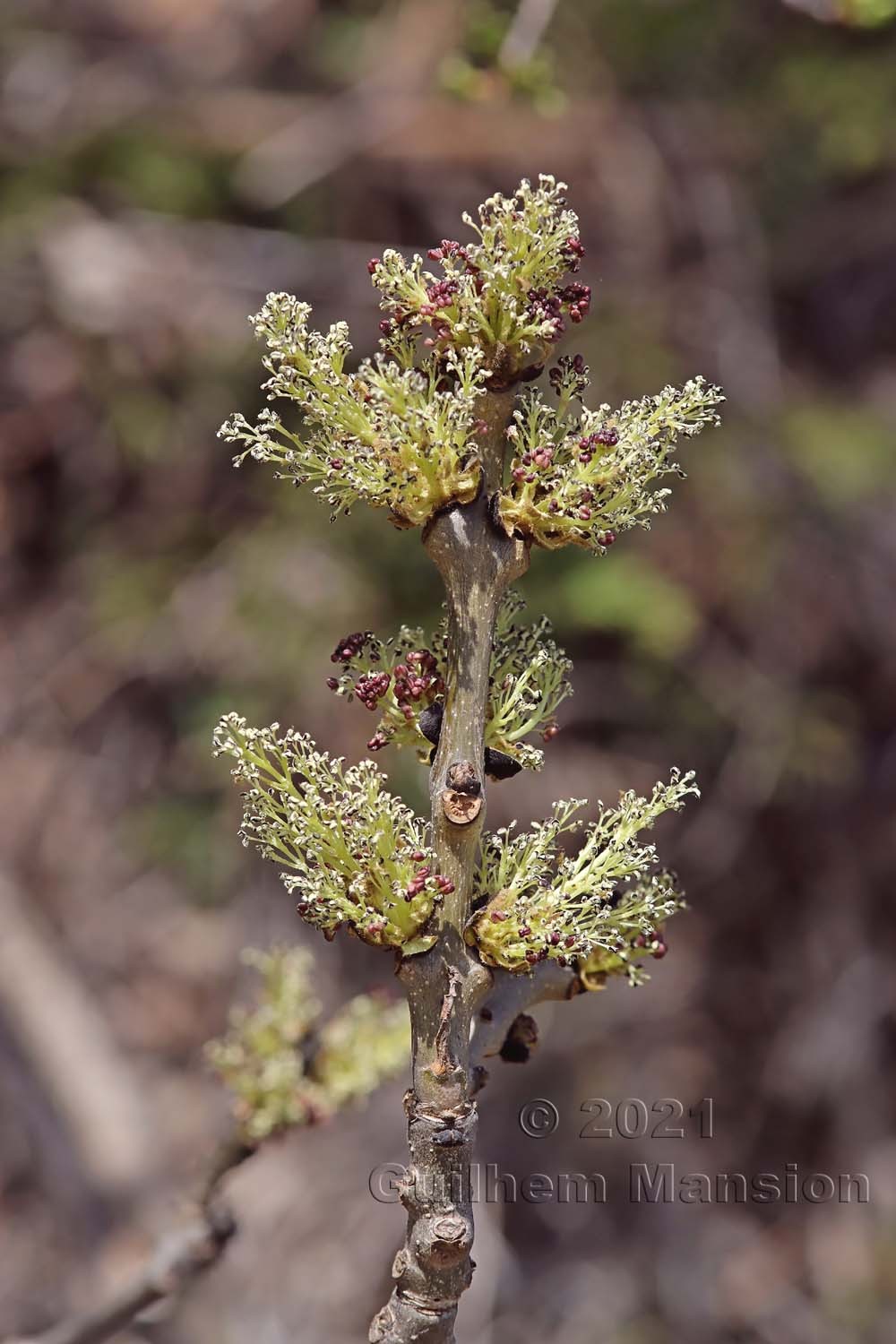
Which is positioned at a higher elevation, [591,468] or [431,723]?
[591,468]

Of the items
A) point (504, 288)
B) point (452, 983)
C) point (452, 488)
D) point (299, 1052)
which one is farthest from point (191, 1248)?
point (504, 288)

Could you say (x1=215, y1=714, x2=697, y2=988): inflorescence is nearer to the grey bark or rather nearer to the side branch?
the grey bark

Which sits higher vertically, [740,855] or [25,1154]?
[740,855]

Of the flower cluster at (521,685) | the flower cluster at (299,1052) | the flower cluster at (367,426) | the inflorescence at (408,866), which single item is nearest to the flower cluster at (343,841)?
the inflorescence at (408,866)

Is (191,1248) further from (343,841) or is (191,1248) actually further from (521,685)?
(521,685)

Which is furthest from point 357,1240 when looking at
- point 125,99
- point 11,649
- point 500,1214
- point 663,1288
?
point 125,99

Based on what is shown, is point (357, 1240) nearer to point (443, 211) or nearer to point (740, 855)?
point (740, 855)
